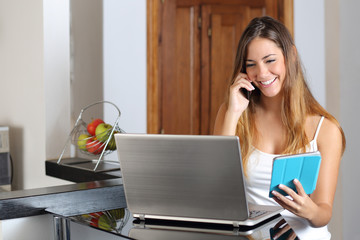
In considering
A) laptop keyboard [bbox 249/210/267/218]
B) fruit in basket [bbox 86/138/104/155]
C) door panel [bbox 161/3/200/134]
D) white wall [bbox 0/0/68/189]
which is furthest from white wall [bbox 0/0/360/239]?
laptop keyboard [bbox 249/210/267/218]

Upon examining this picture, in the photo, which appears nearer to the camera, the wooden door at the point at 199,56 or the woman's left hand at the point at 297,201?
the woman's left hand at the point at 297,201

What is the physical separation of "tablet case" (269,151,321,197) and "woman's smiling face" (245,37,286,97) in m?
0.58

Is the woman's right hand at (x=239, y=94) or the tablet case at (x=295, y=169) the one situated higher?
the woman's right hand at (x=239, y=94)

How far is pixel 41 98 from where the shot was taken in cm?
263

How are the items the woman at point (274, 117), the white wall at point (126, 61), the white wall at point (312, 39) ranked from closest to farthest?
the woman at point (274, 117) → the white wall at point (126, 61) → the white wall at point (312, 39)

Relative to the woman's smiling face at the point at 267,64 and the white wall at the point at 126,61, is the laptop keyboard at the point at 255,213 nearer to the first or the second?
the woman's smiling face at the point at 267,64

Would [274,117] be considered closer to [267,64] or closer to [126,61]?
[267,64]

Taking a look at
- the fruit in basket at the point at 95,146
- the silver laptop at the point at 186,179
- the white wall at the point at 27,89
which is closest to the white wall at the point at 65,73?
the white wall at the point at 27,89

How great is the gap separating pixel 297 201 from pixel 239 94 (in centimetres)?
67

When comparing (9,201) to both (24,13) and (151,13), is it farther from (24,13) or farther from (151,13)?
(151,13)

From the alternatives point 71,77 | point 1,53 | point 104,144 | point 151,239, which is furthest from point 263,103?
point 1,53

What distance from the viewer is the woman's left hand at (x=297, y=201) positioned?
50.7 inches

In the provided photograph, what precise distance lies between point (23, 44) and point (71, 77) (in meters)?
0.35

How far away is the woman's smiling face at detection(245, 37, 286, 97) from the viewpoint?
1.79 metres
